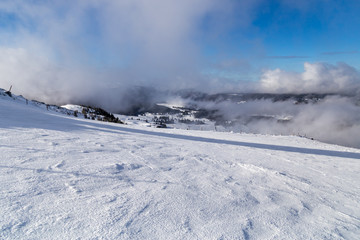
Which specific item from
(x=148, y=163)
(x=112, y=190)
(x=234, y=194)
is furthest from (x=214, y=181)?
(x=112, y=190)

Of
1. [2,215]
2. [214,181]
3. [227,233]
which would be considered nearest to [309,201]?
[214,181]

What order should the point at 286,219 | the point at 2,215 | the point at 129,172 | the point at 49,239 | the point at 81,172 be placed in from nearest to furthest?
the point at 49,239 < the point at 2,215 < the point at 286,219 < the point at 81,172 < the point at 129,172

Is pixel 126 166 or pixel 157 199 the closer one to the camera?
pixel 157 199

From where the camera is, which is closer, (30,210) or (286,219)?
(30,210)

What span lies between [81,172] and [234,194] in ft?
10.3

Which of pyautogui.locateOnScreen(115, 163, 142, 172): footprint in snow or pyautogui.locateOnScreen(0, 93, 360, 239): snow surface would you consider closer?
pyautogui.locateOnScreen(0, 93, 360, 239): snow surface

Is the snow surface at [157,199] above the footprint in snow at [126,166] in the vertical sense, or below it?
below

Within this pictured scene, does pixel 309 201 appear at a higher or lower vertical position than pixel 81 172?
lower

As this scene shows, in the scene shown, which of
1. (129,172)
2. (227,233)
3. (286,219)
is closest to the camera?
(227,233)

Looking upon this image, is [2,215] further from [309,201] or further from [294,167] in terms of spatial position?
[294,167]

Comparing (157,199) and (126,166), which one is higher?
(126,166)

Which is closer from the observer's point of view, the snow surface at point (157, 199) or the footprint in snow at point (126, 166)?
the snow surface at point (157, 199)

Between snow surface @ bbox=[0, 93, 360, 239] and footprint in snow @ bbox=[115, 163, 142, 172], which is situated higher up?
footprint in snow @ bbox=[115, 163, 142, 172]

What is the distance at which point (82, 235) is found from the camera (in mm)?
1906
